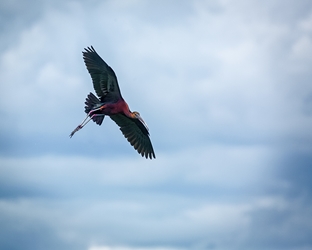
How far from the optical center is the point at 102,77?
37031 millimetres

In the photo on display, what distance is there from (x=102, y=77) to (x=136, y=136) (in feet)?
15.3

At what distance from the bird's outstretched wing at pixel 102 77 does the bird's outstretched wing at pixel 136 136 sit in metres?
2.89

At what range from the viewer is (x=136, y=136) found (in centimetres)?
4038

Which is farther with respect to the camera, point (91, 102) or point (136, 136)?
point (136, 136)

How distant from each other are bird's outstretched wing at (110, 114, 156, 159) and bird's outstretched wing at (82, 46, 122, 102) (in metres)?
2.89

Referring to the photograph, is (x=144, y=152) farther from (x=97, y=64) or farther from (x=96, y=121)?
(x=97, y=64)

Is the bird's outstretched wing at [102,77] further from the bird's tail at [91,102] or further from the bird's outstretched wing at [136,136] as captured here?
the bird's outstretched wing at [136,136]

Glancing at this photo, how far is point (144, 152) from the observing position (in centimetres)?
4028

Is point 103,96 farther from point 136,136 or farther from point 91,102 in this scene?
point 136,136

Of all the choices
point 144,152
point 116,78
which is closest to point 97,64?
point 116,78

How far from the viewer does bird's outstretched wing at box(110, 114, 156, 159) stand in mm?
40062

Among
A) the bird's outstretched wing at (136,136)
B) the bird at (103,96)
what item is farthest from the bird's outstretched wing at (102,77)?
the bird's outstretched wing at (136,136)

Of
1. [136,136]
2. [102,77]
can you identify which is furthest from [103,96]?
A: [136,136]

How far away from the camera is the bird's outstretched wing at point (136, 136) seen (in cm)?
4006
